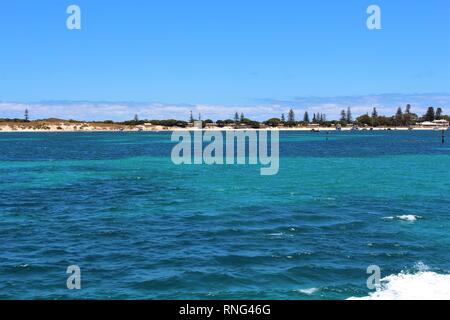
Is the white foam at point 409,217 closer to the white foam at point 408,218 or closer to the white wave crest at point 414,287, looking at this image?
the white foam at point 408,218

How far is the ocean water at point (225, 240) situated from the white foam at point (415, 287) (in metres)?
0.09

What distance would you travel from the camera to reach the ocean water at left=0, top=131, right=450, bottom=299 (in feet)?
80.7

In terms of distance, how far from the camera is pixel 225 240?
3362 centimetres

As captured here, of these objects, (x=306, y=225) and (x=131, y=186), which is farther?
(x=131, y=186)

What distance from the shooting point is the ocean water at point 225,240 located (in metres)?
24.6

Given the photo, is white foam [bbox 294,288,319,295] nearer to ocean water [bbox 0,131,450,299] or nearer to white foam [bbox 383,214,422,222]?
ocean water [bbox 0,131,450,299]

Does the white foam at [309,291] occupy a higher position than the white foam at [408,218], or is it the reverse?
the white foam at [408,218]

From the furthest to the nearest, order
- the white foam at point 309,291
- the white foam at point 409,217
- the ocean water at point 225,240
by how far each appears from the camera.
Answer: the white foam at point 409,217 < the ocean water at point 225,240 < the white foam at point 309,291

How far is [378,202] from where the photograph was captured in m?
49.7

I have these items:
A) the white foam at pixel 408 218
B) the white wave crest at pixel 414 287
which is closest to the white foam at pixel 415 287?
the white wave crest at pixel 414 287

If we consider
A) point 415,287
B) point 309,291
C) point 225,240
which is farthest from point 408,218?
point 309,291
